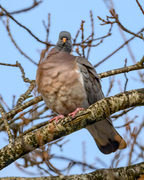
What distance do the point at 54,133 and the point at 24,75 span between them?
179 cm

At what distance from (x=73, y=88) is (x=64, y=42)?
1.15m

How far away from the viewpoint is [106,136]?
4.61 meters

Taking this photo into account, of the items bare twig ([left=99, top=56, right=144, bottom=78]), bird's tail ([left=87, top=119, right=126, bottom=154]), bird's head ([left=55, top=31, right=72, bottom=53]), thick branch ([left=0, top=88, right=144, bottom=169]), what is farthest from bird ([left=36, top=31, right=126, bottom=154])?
thick branch ([left=0, top=88, right=144, bottom=169])

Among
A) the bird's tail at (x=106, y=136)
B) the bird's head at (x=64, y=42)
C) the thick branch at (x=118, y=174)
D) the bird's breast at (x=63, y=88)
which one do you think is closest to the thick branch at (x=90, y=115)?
the thick branch at (x=118, y=174)

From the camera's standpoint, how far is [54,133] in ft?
10.7

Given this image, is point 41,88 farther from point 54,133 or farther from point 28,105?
point 54,133

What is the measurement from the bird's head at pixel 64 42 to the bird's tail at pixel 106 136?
138 centimetres

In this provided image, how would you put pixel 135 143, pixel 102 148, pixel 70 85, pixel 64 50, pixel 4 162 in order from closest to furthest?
1. pixel 135 143
2. pixel 4 162
3. pixel 70 85
4. pixel 102 148
5. pixel 64 50

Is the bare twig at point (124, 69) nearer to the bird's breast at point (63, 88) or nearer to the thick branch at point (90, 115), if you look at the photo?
the bird's breast at point (63, 88)

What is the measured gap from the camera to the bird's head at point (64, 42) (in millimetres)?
5156

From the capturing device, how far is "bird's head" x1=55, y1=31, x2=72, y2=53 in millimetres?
5156

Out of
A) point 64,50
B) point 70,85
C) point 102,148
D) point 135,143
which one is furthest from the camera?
point 64,50

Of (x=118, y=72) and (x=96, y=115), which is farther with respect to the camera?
(x=118, y=72)

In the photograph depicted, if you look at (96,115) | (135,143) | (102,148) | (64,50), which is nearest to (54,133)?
(96,115)
